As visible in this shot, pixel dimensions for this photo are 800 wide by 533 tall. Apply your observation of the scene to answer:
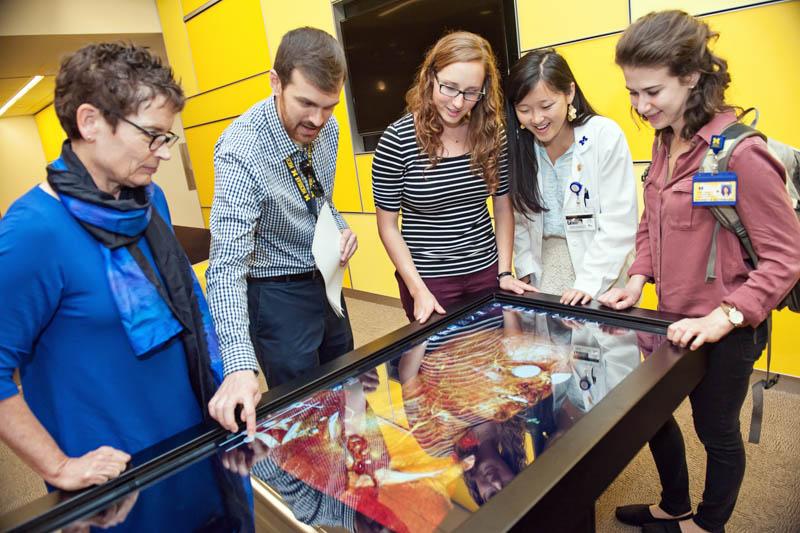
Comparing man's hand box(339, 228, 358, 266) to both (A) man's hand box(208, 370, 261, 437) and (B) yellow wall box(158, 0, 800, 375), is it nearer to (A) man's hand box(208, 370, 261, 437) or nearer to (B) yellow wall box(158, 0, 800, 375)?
(A) man's hand box(208, 370, 261, 437)

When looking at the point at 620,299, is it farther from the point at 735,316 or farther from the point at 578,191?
the point at 578,191

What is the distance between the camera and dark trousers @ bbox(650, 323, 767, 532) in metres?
1.16

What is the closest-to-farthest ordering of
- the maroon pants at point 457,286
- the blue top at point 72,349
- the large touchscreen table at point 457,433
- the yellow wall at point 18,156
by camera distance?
the large touchscreen table at point 457,433 < the blue top at point 72,349 < the maroon pants at point 457,286 < the yellow wall at point 18,156

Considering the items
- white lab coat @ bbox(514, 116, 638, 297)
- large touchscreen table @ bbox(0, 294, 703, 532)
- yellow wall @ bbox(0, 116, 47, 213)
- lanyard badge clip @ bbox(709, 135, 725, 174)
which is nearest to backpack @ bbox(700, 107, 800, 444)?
lanyard badge clip @ bbox(709, 135, 725, 174)

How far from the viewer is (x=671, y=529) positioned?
1554mm

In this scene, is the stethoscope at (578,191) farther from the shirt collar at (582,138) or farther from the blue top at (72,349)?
the blue top at (72,349)

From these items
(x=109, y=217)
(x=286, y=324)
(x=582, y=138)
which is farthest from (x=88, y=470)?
(x=582, y=138)

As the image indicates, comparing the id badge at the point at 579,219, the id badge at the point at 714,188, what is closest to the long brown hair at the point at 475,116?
the id badge at the point at 579,219

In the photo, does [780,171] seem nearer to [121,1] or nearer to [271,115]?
[271,115]

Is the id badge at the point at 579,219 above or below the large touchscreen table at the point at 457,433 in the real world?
above

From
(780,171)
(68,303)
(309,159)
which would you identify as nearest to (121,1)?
(309,159)

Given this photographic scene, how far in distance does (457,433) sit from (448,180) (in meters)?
0.89

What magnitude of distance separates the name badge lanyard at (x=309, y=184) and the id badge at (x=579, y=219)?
0.74 m

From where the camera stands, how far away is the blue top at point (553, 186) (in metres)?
1.62
